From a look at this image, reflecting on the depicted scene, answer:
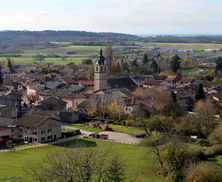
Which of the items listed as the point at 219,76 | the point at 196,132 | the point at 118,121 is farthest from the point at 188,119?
the point at 219,76

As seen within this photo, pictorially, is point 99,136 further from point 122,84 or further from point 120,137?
point 122,84

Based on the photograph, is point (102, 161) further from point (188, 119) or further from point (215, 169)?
point (188, 119)

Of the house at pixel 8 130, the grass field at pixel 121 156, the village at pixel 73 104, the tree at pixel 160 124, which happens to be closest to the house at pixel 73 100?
the village at pixel 73 104


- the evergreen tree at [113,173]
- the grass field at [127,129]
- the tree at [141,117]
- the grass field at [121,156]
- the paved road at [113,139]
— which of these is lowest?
the grass field at [127,129]

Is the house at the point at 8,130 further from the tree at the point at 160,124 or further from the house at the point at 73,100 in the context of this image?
the house at the point at 73,100

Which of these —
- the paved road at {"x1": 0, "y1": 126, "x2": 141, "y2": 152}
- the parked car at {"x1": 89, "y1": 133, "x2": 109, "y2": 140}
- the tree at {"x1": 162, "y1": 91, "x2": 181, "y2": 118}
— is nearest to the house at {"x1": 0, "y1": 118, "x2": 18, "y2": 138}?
the paved road at {"x1": 0, "y1": 126, "x2": 141, "y2": 152}

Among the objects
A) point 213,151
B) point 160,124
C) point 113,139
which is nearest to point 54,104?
point 113,139
